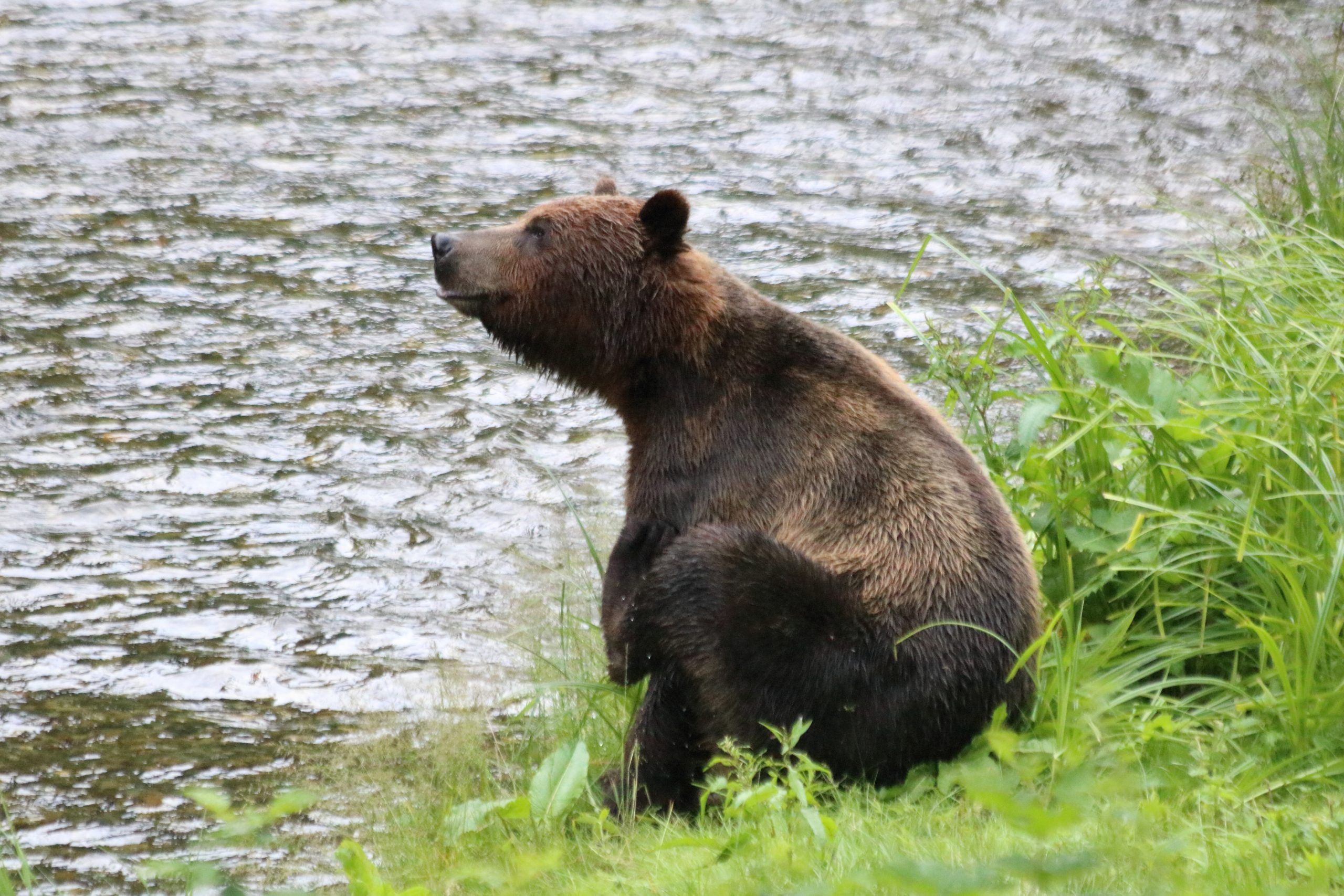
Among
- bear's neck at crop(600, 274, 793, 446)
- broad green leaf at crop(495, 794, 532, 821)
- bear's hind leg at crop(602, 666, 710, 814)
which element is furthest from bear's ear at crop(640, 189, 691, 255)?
broad green leaf at crop(495, 794, 532, 821)

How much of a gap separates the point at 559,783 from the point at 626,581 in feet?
1.98

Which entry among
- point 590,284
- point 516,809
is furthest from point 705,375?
point 516,809

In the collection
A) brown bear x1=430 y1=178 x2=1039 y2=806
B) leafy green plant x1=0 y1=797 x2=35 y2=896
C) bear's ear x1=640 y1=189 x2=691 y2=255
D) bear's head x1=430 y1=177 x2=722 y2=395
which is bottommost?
leafy green plant x1=0 y1=797 x2=35 y2=896

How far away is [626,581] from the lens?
450 cm

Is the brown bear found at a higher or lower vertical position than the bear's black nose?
lower

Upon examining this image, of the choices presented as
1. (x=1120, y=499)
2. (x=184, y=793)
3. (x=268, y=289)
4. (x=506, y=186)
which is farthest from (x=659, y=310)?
(x=506, y=186)

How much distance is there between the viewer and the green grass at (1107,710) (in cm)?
337

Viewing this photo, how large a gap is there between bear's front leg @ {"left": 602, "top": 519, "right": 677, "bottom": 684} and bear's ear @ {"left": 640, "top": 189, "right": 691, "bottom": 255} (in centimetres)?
92

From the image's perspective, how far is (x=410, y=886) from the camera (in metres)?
4.02

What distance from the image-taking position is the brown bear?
4164 millimetres

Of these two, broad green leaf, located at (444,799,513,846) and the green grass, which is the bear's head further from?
broad green leaf, located at (444,799,513,846)

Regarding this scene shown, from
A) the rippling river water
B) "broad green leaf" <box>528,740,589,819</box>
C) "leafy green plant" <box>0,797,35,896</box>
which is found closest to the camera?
"leafy green plant" <box>0,797,35,896</box>

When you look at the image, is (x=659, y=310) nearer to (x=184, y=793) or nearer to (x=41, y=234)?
(x=184, y=793)

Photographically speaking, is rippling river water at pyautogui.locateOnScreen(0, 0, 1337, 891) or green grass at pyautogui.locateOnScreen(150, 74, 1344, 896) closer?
green grass at pyautogui.locateOnScreen(150, 74, 1344, 896)
